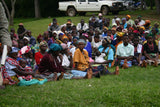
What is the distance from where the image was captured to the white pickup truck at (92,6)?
73.0ft

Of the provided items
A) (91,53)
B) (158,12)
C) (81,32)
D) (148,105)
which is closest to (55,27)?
(81,32)

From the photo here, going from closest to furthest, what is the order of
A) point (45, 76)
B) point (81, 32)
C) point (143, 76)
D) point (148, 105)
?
point (148, 105) → point (45, 76) → point (143, 76) → point (81, 32)

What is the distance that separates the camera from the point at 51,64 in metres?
6.70

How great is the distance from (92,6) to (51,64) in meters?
17.0

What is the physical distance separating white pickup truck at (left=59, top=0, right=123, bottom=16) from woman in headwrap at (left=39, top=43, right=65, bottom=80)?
1624 centimetres

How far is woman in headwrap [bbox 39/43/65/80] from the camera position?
6641 millimetres

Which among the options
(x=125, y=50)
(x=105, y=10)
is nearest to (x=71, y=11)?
(x=105, y=10)

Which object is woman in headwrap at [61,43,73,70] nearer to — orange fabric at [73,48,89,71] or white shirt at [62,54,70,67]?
white shirt at [62,54,70,67]

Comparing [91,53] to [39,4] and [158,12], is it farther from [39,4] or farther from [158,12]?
[39,4]

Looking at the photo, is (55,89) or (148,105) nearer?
(148,105)

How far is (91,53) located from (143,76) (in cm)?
322

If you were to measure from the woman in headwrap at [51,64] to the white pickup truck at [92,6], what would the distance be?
16240mm

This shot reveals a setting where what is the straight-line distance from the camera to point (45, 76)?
6645mm

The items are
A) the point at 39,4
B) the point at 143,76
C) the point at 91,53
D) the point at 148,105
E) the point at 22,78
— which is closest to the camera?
the point at 148,105
